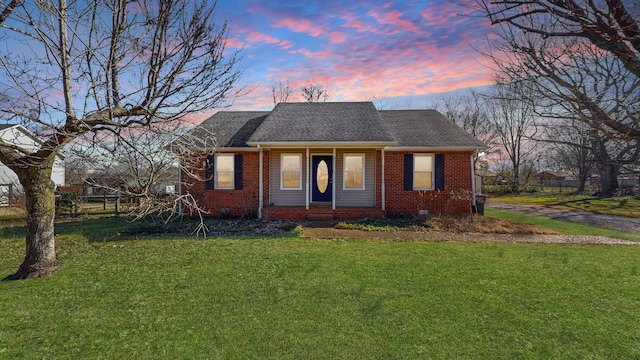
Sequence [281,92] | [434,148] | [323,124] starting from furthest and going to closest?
[281,92]
[323,124]
[434,148]

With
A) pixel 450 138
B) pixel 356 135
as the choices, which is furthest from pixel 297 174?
pixel 450 138

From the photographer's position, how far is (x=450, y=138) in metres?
12.9

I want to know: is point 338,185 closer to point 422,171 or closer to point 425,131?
point 422,171

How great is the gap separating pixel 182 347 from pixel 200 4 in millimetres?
4816

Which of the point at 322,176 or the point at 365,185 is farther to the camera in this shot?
the point at 322,176

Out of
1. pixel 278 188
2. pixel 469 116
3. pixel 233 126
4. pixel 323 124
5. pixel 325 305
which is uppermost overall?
pixel 469 116

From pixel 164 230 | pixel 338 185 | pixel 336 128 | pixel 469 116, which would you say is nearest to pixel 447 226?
pixel 338 185

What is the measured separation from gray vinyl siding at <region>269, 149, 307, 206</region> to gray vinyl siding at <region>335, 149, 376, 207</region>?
139 cm

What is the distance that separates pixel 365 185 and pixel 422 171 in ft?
7.84

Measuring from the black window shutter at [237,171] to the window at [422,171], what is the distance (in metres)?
7.08

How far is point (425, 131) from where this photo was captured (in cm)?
1359

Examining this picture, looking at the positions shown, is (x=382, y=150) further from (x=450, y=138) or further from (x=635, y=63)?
(x=635, y=63)

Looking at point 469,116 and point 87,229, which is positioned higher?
point 469,116

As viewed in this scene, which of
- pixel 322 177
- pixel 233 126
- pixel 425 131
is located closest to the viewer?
pixel 322 177
